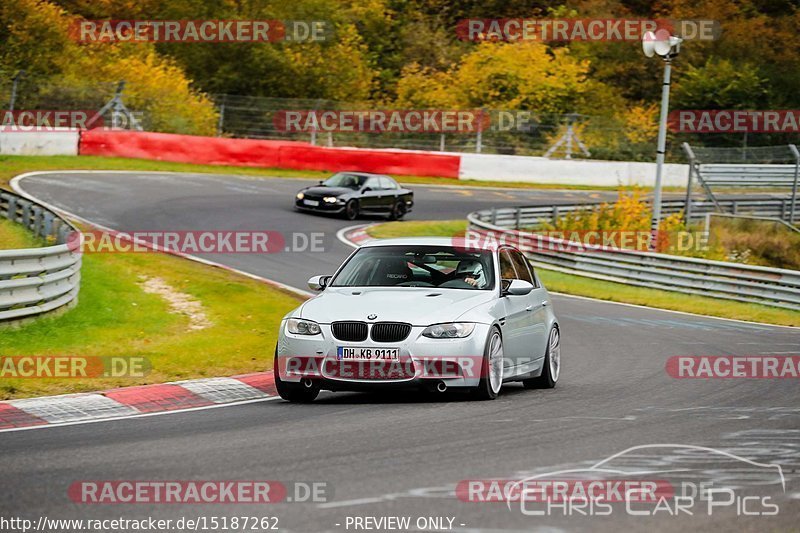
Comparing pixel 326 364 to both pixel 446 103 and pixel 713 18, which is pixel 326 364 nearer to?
pixel 446 103

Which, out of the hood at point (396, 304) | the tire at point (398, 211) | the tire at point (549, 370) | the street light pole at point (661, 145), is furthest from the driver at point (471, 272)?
the tire at point (398, 211)

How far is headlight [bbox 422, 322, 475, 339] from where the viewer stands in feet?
35.3

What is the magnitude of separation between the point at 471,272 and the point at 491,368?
1.29m

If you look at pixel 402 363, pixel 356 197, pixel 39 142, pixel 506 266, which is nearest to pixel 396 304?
pixel 402 363

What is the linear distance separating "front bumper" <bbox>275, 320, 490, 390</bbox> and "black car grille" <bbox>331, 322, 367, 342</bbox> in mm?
46

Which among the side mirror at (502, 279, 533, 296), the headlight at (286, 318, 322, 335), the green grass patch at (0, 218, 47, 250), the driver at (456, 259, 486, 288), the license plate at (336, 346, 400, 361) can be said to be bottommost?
the green grass patch at (0, 218, 47, 250)

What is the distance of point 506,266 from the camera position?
12547 millimetres

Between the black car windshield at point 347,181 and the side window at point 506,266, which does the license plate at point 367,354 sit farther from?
the black car windshield at point 347,181

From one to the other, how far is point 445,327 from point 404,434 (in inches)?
79.8

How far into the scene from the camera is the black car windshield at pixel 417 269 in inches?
471

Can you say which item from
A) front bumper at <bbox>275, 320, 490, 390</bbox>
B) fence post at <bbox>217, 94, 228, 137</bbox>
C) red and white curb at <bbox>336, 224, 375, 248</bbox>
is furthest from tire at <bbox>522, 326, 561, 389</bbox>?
fence post at <bbox>217, 94, 228, 137</bbox>

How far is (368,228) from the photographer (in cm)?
3219

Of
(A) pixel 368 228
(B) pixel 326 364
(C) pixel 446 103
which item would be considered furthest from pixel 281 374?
(C) pixel 446 103

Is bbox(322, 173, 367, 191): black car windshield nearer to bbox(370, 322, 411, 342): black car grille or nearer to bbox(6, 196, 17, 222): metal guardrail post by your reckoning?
bbox(6, 196, 17, 222): metal guardrail post
